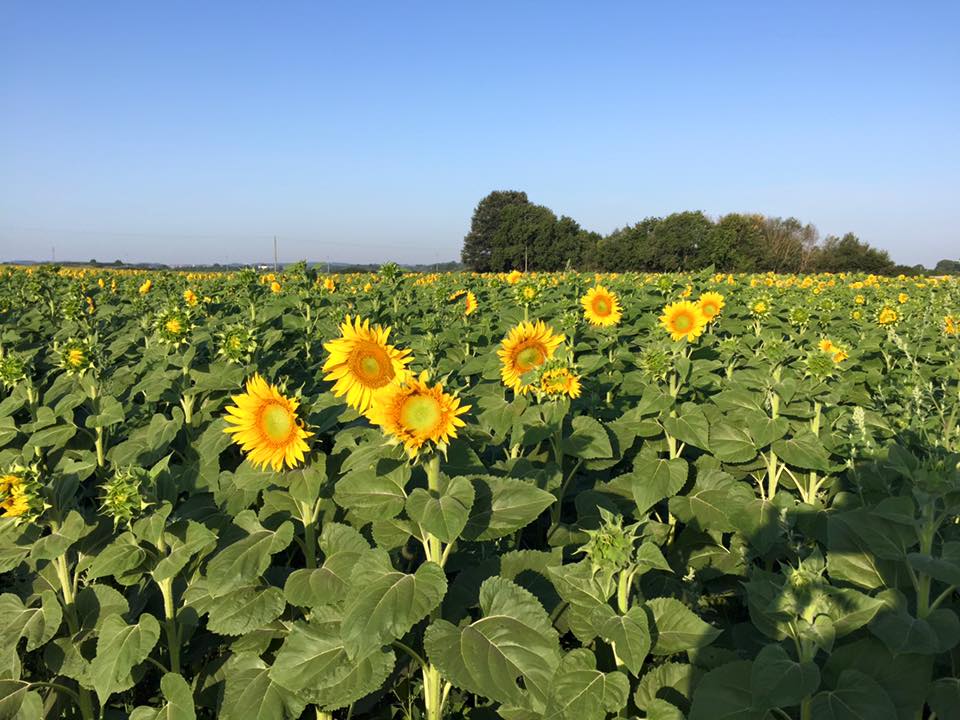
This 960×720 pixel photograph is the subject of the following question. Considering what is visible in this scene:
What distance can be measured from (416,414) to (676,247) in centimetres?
5864

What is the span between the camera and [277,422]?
2395 mm

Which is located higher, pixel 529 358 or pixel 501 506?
pixel 529 358

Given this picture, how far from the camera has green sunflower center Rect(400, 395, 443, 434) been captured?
204 cm

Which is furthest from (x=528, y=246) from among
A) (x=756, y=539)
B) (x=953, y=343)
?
(x=756, y=539)

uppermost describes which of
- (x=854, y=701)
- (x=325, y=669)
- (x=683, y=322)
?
(x=683, y=322)

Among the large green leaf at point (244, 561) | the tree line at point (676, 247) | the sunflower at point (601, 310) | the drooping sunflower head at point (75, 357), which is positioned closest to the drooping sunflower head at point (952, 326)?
the sunflower at point (601, 310)

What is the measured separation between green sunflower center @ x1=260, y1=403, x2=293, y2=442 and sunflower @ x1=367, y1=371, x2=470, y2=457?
53 centimetres

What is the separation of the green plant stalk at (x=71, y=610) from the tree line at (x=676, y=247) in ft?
170

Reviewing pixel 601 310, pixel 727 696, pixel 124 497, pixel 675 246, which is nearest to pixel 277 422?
pixel 124 497

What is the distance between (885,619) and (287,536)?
2132 mm

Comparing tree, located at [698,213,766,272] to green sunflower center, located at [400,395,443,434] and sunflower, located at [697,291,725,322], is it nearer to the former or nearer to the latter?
sunflower, located at [697,291,725,322]

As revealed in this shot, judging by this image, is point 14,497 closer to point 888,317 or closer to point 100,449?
point 100,449

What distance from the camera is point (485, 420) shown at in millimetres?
3377

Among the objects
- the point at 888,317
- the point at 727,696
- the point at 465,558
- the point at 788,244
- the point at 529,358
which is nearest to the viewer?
the point at 727,696
